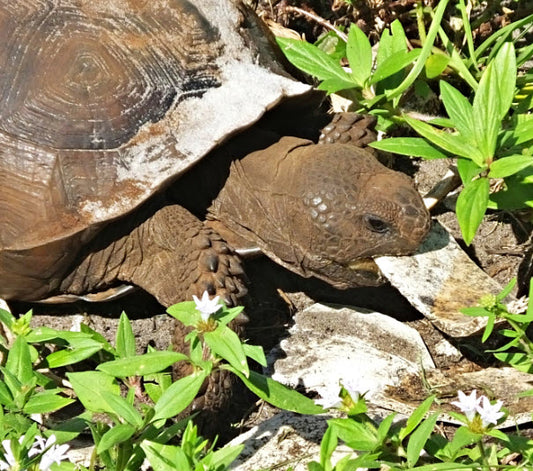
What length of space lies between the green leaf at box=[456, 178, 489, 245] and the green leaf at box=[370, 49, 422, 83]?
2.56 feet

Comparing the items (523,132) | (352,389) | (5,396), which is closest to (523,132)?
(523,132)

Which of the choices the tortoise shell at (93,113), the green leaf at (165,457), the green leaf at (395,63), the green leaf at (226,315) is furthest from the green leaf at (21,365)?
the green leaf at (395,63)

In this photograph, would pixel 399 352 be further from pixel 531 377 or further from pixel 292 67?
pixel 292 67

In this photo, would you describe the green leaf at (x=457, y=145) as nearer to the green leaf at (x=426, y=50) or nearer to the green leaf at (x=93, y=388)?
the green leaf at (x=426, y=50)

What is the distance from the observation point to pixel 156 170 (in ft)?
11.1

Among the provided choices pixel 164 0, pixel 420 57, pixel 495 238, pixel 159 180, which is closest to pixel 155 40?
pixel 164 0

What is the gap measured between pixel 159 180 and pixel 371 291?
1097 millimetres

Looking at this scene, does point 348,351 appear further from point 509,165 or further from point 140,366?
point 140,366

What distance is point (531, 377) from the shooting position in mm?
3311

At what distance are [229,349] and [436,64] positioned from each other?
82.9 inches

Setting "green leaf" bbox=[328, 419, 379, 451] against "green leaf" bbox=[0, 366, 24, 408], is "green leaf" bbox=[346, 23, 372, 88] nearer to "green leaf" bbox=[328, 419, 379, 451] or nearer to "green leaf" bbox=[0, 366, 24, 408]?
"green leaf" bbox=[328, 419, 379, 451]

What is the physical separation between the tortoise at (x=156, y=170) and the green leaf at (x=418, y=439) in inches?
45.3

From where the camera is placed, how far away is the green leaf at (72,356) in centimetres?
277

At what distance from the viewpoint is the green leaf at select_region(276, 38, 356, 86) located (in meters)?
3.89
